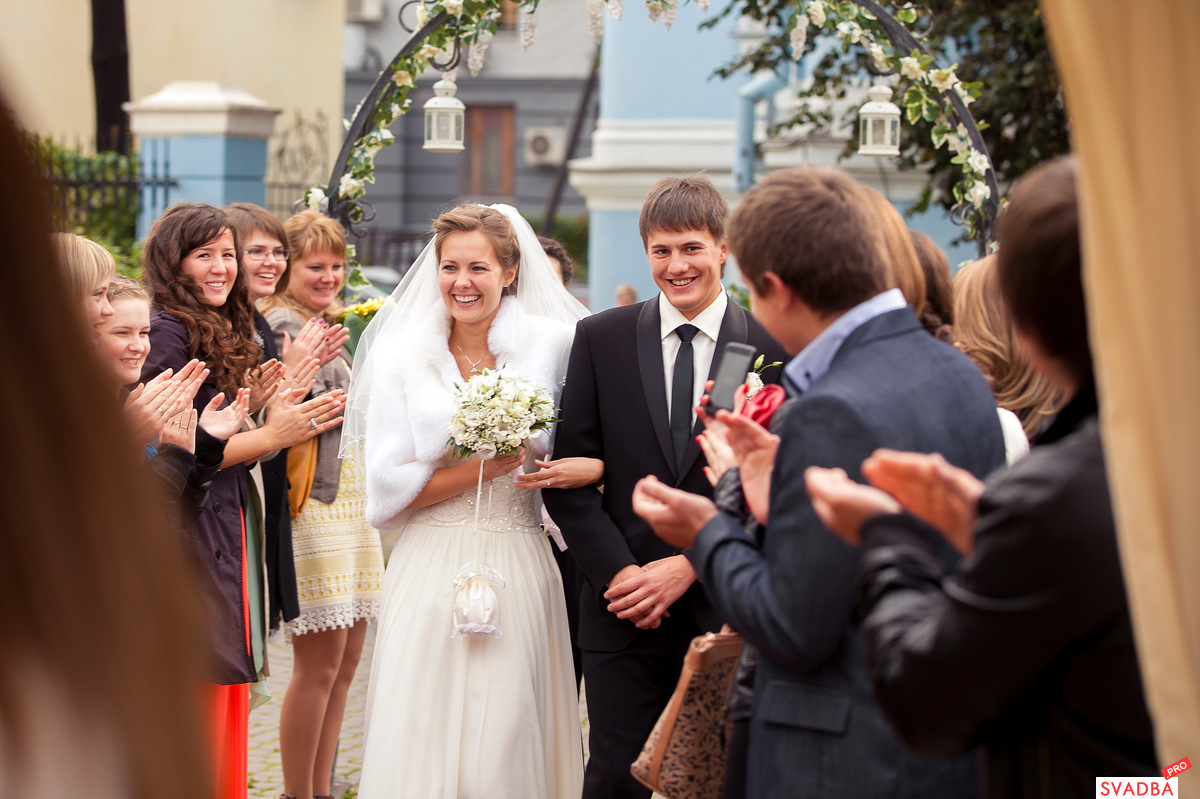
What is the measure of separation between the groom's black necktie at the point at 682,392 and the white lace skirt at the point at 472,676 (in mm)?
668

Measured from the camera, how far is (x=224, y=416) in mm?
3857

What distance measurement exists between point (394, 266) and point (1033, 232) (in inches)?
806

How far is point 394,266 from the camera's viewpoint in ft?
71.3

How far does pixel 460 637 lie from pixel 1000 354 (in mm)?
1919

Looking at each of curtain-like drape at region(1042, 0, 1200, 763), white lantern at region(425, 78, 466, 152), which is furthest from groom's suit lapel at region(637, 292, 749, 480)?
white lantern at region(425, 78, 466, 152)

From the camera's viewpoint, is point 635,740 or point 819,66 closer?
point 635,740

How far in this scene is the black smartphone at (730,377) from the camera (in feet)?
9.32

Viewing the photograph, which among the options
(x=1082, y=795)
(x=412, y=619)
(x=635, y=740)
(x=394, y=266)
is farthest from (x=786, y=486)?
(x=394, y=266)

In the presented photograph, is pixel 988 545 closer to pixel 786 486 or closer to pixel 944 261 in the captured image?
pixel 786 486

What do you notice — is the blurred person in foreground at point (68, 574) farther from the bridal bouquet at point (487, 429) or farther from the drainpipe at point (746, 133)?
the drainpipe at point (746, 133)

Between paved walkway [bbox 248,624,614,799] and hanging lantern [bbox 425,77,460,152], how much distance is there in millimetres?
2881

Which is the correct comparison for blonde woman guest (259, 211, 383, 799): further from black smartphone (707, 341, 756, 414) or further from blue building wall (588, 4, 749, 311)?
blue building wall (588, 4, 749, 311)

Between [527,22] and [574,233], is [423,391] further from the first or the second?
[574,233]

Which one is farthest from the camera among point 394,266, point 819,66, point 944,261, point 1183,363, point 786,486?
point 394,266
